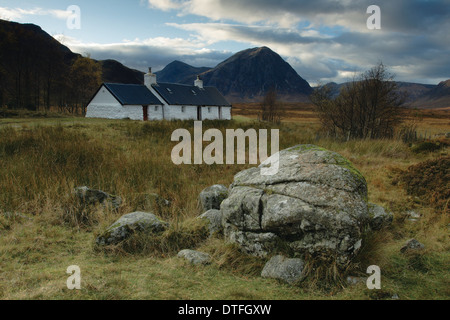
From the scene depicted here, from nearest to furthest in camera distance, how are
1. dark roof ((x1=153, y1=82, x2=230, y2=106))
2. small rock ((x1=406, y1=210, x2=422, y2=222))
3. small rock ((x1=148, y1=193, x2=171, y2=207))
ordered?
small rock ((x1=406, y1=210, x2=422, y2=222))
small rock ((x1=148, y1=193, x2=171, y2=207))
dark roof ((x1=153, y1=82, x2=230, y2=106))

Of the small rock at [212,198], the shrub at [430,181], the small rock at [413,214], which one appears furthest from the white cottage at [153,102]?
the small rock at [413,214]

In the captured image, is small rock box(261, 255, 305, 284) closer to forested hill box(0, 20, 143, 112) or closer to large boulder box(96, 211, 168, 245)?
large boulder box(96, 211, 168, 245)

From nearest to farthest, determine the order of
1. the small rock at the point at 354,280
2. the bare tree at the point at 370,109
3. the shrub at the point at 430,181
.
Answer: the small rock at the point at 354,280 → the shrub at the point at 430,181 → the bare tree at the point at 370,109

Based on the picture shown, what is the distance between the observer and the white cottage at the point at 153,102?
1378 inches

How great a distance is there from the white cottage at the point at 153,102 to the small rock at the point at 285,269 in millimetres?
32664

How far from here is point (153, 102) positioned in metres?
37.1

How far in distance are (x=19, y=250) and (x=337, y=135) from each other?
1959 cm

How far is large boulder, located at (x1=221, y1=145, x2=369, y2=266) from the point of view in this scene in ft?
14.6

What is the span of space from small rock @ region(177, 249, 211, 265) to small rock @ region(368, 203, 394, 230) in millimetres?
3468

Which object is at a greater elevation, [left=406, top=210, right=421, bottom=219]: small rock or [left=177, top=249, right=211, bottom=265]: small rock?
[left=177, top=249, right=211, bottom=265]: small rock

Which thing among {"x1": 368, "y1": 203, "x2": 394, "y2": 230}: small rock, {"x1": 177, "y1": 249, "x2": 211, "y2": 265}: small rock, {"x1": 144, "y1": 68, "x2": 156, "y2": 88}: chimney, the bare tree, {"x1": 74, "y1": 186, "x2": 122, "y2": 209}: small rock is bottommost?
{"x1": 177, "y1": 249, "x2": 211, "y2": 265}: small rock

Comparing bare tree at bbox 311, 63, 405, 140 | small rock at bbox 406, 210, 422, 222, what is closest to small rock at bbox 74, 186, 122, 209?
small rock at bbox 406, 210, 422, 222

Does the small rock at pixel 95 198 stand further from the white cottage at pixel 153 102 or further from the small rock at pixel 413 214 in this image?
the white cottage at pixel 153 102

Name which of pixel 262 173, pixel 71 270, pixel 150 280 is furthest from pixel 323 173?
pixel 71 270
